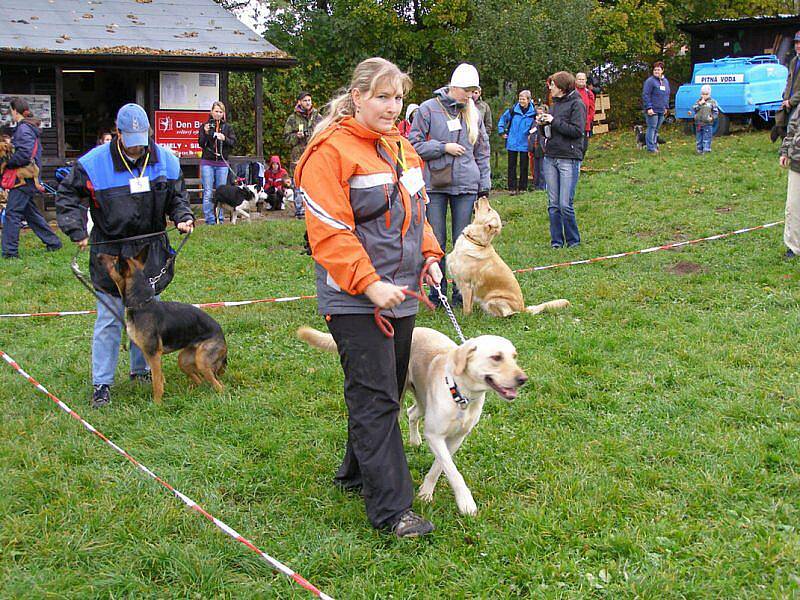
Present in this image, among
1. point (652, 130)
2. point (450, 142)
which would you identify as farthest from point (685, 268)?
point (652, 130)

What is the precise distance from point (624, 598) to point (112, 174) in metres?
4.10

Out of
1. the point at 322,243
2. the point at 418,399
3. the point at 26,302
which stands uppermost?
the point at 322,243

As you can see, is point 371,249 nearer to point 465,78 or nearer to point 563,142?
point 465,78

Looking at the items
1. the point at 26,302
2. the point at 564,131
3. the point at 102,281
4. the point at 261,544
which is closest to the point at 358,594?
the point at 261,544

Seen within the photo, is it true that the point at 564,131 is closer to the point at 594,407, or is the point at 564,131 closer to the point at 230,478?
the point at 594,407

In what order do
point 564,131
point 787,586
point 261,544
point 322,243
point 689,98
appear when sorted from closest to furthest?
point 787,586 < point 322,243 < point 261,544 < point 564,131 < point 689,98

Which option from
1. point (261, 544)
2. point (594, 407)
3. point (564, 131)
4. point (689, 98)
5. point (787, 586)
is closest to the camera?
point (787, 586)

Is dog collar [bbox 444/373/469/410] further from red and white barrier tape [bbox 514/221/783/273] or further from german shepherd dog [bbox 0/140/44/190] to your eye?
Result: german shepherd dog [bbox 0/140/44/190]

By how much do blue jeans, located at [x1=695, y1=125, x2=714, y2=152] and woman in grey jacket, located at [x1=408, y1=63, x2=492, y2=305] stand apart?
11593 millimetres

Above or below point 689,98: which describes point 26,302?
below

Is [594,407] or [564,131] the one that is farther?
[564,131]

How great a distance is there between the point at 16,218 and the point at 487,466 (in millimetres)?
9063

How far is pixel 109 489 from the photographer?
4176mm

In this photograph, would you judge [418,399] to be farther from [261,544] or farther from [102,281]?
[102,281]
